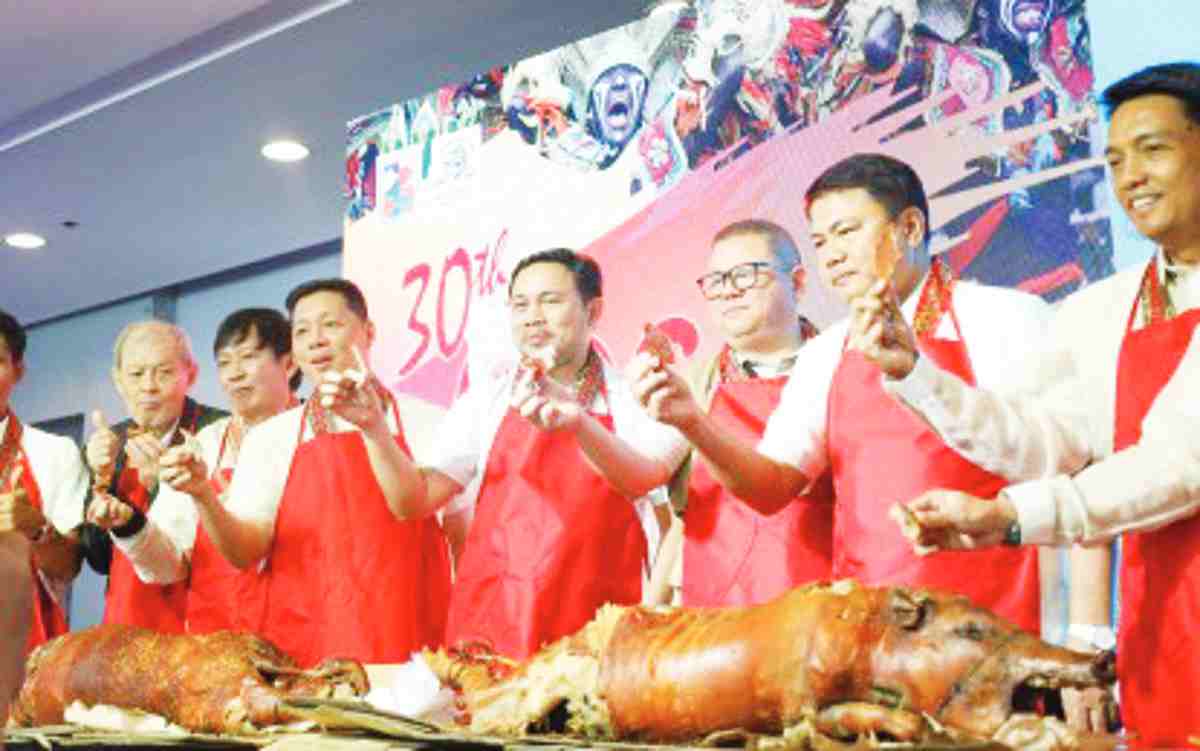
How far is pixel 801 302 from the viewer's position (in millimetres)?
3258

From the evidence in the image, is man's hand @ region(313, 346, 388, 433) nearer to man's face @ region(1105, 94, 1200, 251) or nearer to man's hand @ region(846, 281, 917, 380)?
man's hand @ region(846, 281, 917, 380)

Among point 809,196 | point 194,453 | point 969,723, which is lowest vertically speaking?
point 969,723

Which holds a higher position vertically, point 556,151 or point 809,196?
point 556,151

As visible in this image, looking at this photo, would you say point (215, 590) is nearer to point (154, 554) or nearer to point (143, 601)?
point (154, 554)

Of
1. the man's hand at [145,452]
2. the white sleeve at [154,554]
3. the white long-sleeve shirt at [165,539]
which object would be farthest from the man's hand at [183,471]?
the man's hand at [145,452]

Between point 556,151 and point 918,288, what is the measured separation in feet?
6.60

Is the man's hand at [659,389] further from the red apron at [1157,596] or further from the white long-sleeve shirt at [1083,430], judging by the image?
the red apron at [1157,596]

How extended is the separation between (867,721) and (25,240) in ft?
24.3

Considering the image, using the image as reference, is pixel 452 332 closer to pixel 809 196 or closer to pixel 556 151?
pixel 556 151

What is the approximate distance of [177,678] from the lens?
86.1 inches

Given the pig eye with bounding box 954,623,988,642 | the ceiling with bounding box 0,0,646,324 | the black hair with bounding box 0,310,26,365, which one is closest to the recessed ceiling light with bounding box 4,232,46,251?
the ceiling with bounding box 0,0,646,324

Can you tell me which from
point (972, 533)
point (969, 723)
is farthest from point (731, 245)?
point (969, 723)

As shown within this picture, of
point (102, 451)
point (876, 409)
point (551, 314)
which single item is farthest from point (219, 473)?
point (876, 409)

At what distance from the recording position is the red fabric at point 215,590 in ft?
9.95
